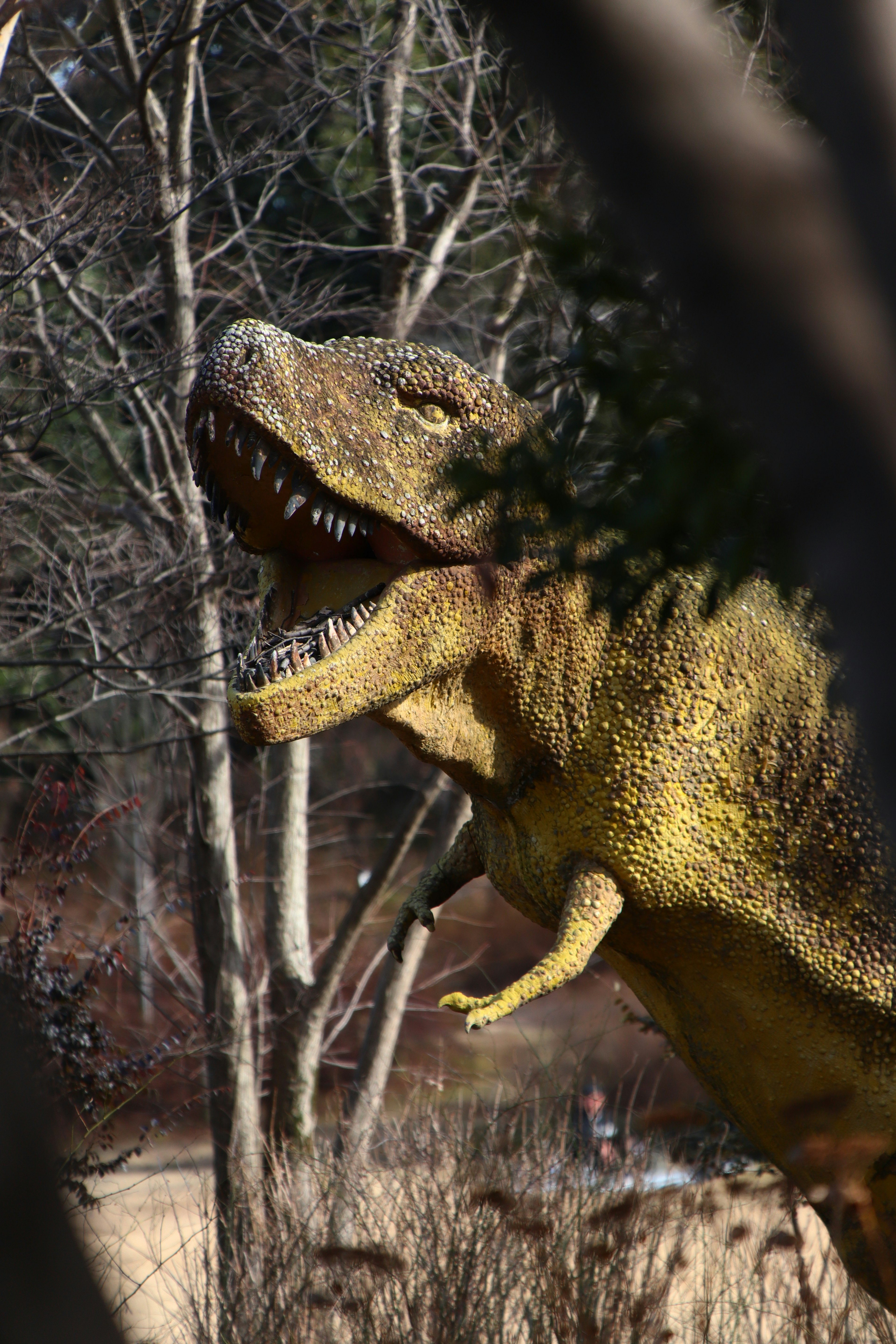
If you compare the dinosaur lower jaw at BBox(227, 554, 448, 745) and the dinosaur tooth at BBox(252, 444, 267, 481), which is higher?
the dinosaur tooth at BBox(252, 444, 267, 481)

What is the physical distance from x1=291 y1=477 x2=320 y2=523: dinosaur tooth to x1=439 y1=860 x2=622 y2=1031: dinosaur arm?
874mm

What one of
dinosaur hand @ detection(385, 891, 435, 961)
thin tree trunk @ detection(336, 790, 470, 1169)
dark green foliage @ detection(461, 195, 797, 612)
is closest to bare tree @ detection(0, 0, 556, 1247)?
→ thin tree trunk @ detection(336, 790, 470, 1169)

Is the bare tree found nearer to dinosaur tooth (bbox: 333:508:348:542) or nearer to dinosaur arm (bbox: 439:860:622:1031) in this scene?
dinosaur tooth (bbox: 333:508:348:542)

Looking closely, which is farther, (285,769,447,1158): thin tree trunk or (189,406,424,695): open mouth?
(285,769,447,1158): thin tree trunk

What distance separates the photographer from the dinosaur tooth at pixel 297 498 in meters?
2.22

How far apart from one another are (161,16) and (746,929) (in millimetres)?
6803

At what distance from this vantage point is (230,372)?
218 cm

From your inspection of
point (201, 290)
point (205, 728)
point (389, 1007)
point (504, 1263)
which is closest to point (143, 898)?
point (389, 1007)

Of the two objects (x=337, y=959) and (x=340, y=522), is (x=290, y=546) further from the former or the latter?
(x=337, y=959)

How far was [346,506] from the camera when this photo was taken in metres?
2.28

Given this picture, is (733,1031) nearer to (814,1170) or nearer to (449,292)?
(814,1170)

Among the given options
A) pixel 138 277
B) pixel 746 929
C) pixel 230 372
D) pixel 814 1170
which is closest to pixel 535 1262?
pixel 814 1170

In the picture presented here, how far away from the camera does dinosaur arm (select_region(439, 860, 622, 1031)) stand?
7.18 ft

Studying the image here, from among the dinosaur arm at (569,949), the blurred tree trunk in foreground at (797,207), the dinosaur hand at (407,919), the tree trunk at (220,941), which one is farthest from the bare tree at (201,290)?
the blurred tree trunk in foreground at (797,207)
